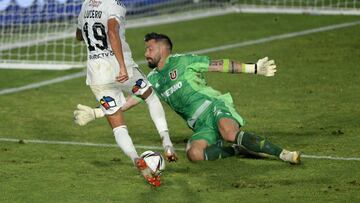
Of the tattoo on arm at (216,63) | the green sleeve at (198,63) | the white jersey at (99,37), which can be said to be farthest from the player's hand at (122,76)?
the green sleeve at (198,63)

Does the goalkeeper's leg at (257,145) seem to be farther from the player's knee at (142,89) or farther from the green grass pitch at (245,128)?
the player's knee at (142,89)

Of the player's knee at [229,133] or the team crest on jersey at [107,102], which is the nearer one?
the team crest on jersey at [107,102]

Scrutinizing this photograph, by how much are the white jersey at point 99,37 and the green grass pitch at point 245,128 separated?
1041 millimetres

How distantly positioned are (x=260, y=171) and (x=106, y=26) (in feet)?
7.04

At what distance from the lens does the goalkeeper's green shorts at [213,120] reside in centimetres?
1254

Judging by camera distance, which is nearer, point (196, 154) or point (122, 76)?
point (122, 76)

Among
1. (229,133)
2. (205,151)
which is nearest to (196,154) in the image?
(205,151)

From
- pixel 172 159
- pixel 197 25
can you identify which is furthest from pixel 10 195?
pixel 197 25

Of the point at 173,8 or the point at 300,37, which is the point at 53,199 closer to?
the point at 300,37

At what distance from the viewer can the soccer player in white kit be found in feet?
Answer: 38.0

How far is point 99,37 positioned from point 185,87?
1.40 m

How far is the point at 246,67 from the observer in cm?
1203

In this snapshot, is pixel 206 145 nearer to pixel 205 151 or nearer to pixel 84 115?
pixel 205 151

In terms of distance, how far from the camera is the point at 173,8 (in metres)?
27.2
